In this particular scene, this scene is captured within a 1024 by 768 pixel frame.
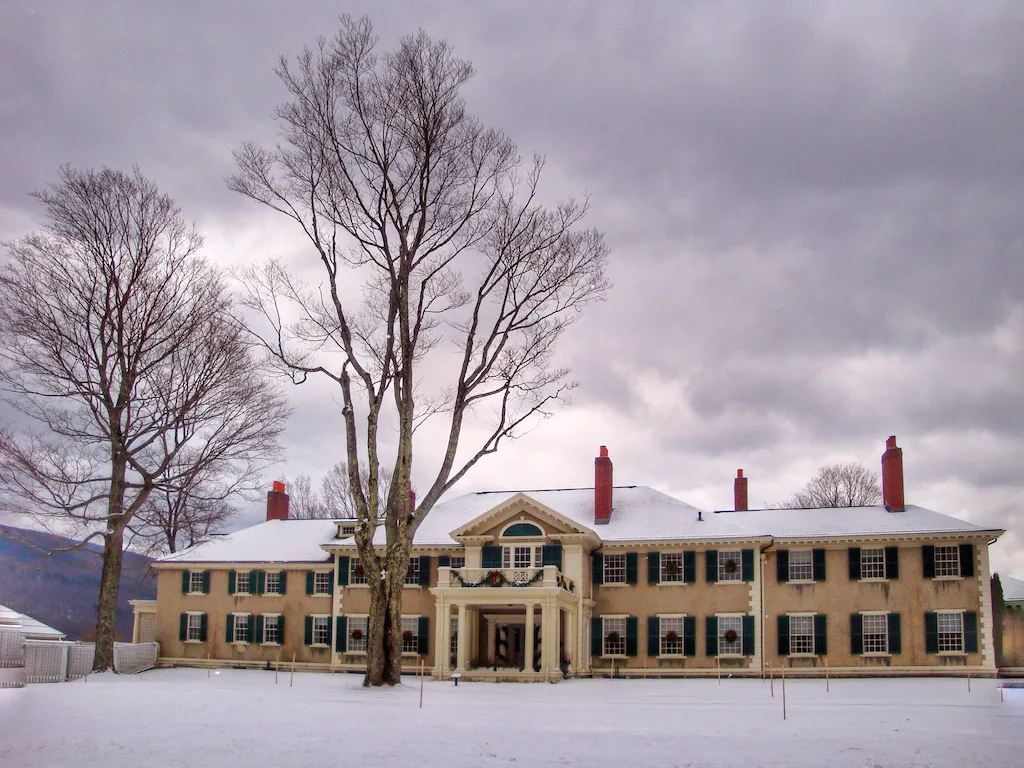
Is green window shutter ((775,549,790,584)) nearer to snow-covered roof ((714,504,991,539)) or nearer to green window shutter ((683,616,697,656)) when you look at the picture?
snow-covered roof ((714,504,991,539))

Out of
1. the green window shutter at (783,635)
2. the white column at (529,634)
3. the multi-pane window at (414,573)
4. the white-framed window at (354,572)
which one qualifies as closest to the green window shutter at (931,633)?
the green window shutter at (783,635)

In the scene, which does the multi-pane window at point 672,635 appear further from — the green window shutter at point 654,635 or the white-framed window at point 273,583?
the white-framed window at point 273,583

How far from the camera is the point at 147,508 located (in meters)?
33.4

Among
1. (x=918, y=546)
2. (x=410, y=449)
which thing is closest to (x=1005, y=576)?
(x=918, y=546)

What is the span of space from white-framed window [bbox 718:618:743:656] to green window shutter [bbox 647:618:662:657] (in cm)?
199

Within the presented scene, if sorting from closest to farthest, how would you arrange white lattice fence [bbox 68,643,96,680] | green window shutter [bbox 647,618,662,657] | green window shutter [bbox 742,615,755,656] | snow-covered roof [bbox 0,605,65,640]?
snow-covered roof [bbox 0,605,65,640]
white lattice fence [bbox 68,643,96,680]
green window shutter [bbox 742,615,755,656]
green window shutter [bbox 647,618,662,657]

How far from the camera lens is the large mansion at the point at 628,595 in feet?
108

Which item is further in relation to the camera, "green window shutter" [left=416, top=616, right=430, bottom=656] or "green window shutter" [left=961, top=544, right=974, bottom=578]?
"green window shutter" [left=416, top=616, right=430, bottom=656]

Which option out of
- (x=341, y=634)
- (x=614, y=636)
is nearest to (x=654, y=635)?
(x=614, y=636)

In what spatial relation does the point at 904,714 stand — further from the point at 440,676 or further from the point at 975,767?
the point at 440,676

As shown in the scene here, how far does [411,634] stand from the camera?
36500mm

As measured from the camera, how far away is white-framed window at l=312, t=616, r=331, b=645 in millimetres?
37281

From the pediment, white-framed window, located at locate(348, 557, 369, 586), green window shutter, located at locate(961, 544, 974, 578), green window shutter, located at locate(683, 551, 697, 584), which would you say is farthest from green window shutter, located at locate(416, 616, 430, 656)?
green window shutter, located at locate(961, 544, 974, 578)

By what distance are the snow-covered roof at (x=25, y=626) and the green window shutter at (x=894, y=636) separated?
25.2 m
